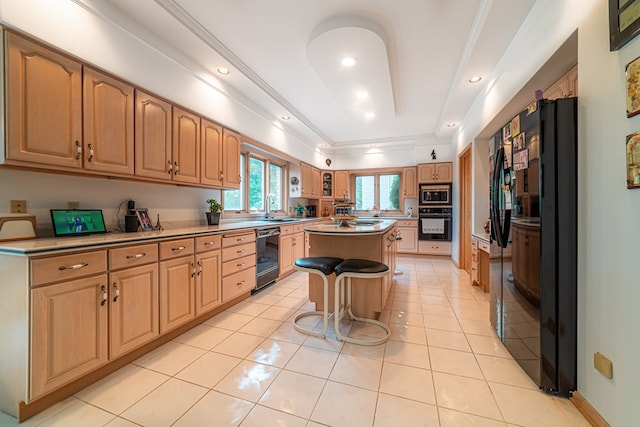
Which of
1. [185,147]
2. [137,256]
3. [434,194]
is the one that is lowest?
[137,256]

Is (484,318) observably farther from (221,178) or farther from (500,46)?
(221,178)

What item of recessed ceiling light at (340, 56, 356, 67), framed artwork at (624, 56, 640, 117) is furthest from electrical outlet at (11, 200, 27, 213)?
framed artwork at (624, 56, 640, 117)

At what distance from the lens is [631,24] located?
3.51 feet

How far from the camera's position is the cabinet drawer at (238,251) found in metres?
2.70

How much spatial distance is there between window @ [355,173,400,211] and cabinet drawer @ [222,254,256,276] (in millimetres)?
4245

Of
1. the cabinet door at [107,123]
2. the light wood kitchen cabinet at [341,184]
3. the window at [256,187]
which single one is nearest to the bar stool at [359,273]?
the cabinet door at [107,123]

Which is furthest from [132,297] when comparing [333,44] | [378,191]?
[378,191]

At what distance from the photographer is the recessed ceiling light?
2.59m

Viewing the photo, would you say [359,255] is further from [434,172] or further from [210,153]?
[434,172]

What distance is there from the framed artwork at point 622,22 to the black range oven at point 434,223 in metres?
4.63

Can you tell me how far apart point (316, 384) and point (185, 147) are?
247 cm

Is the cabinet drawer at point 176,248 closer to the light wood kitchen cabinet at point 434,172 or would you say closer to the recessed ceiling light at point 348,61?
the recessed ceiling light at point 348,61

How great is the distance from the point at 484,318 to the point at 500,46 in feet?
8.93

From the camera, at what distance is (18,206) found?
1.66 meters
